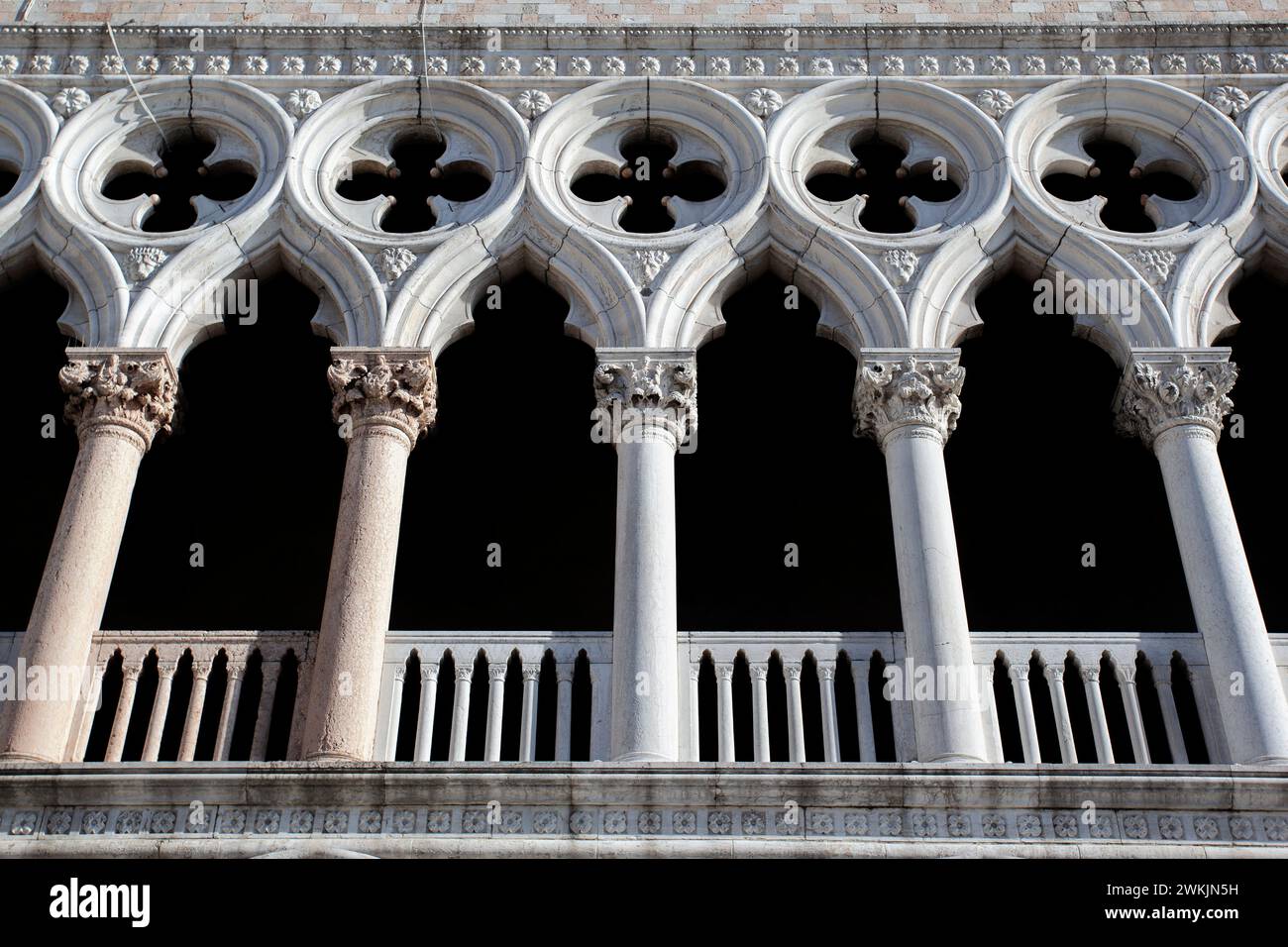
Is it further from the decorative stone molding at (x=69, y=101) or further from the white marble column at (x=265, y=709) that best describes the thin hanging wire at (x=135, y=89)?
the white marble column at (x=265, y=709)

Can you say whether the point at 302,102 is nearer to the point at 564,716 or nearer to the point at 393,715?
the point at 393,715

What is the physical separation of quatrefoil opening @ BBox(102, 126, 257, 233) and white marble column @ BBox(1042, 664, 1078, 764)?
252 inches

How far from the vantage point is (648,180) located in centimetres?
1149

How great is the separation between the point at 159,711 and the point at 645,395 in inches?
135

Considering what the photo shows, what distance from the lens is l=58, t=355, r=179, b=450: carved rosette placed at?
993cm

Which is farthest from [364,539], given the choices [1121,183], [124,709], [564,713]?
[1121,183]

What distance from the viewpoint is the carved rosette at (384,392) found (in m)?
9.93

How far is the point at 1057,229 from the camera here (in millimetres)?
10812

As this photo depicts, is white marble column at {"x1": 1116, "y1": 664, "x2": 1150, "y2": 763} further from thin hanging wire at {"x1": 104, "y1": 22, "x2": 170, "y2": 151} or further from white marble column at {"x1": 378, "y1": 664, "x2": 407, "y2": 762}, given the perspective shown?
thin hanging wire at {"x1": 104, "y1": 22, "x2": 170, "y2": 151}

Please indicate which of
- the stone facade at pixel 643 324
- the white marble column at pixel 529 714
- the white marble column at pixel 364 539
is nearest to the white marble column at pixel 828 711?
the stone facade at pixel 643 324

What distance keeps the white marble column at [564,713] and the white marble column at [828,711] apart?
1.45 metres

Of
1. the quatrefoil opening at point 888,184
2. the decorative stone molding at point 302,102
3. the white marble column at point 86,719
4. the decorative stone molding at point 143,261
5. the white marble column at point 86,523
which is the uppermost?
the decorative stone molding at point 302,102

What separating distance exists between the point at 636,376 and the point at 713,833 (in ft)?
10.2

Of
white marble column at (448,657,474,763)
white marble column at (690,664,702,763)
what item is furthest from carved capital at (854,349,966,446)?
white marble column at (448,657,474,763)
